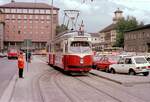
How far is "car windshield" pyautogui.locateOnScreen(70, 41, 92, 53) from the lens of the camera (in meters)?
25.4

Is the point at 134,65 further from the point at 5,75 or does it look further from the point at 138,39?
the point at 138,39

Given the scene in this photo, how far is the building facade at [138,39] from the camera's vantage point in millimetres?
98250

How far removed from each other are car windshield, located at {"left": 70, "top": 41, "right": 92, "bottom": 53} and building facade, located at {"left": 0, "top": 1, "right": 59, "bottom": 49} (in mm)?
149414

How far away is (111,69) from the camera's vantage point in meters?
30.0

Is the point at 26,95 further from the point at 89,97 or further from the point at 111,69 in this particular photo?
the point at 111,69

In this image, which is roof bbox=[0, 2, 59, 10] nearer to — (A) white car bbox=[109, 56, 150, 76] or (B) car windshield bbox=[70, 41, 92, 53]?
(A) white car bbox=[109, 56, 150, 76]

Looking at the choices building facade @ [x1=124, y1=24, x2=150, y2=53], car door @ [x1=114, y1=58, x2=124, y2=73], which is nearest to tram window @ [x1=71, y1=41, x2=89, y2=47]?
car door @ [x1=114, y1=58, x2=124, y2=73]

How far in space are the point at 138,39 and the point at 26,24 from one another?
86.4 metres

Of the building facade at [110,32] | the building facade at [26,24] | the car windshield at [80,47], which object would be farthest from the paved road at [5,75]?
the building facade at [26,24]

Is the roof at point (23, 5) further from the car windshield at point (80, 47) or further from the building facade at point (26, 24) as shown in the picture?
the car windshield at point (80, 47)

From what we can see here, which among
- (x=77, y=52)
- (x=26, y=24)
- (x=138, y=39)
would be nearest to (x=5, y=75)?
(x=77, y=52)

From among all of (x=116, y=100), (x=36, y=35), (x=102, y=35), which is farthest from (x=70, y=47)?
(x=102, y=35)

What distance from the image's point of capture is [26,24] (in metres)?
180

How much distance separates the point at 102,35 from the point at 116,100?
18120 cm
